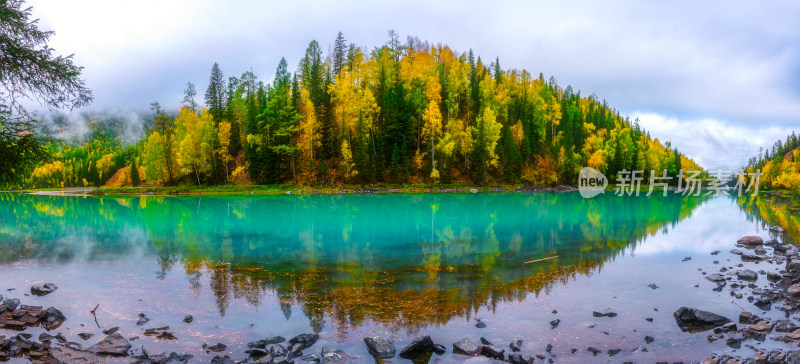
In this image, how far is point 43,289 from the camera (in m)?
A: 13.8

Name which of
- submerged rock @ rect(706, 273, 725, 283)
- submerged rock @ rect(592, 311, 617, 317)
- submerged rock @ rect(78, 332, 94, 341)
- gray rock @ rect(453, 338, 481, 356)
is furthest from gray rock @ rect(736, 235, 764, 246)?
submerged rock @ rect(78, 332, 94, 341)

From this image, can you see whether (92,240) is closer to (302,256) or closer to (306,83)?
(302,256)

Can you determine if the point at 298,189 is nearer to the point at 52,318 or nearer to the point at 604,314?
the point at 52,318

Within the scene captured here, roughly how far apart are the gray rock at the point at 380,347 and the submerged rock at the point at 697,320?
7.72m

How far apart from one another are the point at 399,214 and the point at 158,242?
773 inches

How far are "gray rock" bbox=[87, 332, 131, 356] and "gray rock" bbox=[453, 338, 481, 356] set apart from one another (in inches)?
284

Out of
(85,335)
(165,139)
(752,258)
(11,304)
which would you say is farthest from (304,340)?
(165,139)

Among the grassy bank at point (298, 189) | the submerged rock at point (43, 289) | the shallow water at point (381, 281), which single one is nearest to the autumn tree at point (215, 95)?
the grassy bank at point (298, 189)

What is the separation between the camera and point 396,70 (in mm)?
82000

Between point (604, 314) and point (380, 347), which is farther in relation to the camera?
point (604, 314)

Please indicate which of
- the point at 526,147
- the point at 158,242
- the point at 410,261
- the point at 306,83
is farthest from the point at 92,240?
the point at 526,147

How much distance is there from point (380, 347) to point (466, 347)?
6.27 ft

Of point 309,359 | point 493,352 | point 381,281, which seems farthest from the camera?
point 381,281

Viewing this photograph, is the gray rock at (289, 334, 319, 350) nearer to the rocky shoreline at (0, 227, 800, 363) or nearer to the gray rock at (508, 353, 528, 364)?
the rocky shoreline at (0, 227, 800, 363)
